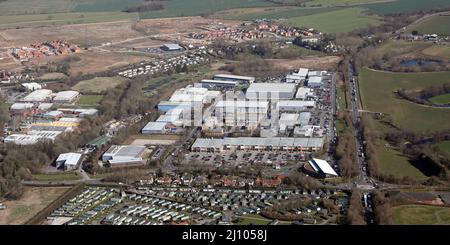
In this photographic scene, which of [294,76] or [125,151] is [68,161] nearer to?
[125,151]

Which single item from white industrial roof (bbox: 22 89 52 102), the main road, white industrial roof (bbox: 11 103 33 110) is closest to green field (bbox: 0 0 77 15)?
white industrial roof (bbox: 22 89 52 102)

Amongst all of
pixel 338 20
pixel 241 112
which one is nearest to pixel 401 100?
pixel 241 112

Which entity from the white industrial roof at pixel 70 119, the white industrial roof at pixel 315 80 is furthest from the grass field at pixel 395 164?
the white industrial roof at pixel 70 119

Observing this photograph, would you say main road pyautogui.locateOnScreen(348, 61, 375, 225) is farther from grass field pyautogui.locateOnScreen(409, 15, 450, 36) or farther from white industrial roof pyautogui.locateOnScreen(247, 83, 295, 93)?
grass field pyautogui.locateOnScreen(409, 15, 450, 36)

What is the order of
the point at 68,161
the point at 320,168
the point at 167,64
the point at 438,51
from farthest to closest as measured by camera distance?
the point at 438,51
the point at 167,64
the point at 68,161
the point at 320,168

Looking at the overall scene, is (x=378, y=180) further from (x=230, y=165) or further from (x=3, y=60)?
(x=3, y=60)

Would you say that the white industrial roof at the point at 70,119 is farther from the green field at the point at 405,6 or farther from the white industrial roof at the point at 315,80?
the green field at the point at 405,6
